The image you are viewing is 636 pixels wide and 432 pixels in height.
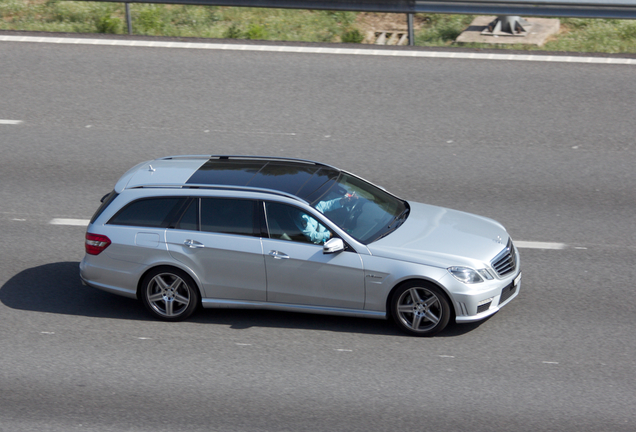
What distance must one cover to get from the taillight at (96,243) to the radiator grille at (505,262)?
13.5 ft

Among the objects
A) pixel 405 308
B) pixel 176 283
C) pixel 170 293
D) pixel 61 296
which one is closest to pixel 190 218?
pixel 176 283

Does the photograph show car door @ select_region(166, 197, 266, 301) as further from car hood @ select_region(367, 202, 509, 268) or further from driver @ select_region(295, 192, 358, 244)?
car hood @ select_region(367, 202, 509, 268)

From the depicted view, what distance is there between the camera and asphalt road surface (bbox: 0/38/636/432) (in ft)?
23.3

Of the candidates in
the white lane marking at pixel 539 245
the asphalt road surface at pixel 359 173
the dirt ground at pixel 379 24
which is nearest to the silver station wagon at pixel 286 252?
the asphalt road surface at pixel 359 173

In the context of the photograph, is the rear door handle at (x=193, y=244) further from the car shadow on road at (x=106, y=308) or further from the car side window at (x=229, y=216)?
the car shadow on road at (x=106, y=308)

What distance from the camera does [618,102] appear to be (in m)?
13.3

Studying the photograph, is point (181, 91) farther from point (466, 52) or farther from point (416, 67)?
point (466, 52)

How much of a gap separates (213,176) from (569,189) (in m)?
5.28

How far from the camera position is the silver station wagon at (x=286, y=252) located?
809cm

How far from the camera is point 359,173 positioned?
11742mm

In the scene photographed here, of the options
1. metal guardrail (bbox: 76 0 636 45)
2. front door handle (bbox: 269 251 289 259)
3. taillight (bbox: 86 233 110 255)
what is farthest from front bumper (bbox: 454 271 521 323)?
metal guardrail (bbox: 76 0 636 45)

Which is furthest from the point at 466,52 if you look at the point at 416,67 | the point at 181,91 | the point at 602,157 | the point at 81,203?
the point at 81,203

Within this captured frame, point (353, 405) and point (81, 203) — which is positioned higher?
point (81, 203)

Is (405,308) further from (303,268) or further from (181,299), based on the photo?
(181,299)
